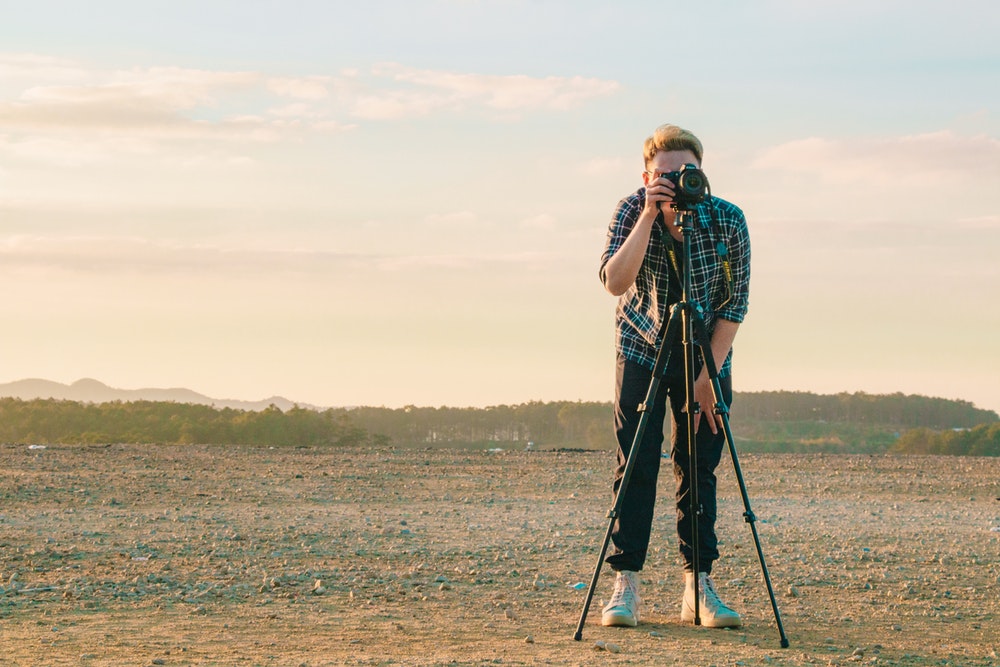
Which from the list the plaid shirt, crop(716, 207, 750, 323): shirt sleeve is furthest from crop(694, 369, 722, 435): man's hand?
crop(716, 207, 750, 323): shirt sleeve

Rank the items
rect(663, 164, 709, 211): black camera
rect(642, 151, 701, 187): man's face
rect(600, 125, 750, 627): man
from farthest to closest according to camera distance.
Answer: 1. rect(600, 125, 750, 627): man
2. rect(642, 151, 701, 187): man's face
3. rect(663, 164, 709, 211): black camera

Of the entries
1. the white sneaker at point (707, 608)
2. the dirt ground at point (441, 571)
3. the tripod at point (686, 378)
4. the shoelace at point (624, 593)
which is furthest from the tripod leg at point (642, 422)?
the white sneaker at point (707, 608)

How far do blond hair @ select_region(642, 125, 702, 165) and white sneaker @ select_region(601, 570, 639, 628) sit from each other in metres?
2.01

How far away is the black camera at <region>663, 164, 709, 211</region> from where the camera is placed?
500cm

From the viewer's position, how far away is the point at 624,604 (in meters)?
5.36

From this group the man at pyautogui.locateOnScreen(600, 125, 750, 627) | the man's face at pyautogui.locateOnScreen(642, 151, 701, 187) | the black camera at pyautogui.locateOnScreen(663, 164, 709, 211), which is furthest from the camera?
the man at pyautogui.locateOnScreen(600, 125, 750, 627)

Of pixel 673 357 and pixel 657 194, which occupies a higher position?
pixel 657 194

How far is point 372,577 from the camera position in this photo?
6617mm

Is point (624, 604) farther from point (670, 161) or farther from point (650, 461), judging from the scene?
point (670, 161)

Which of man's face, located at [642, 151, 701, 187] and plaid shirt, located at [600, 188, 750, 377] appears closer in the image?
man's face, located at [642, 151, 701, 187]

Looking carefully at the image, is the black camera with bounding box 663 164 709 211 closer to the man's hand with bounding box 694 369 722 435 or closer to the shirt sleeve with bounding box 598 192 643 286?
the shirt sleeve with bounding box 598 192 643 286

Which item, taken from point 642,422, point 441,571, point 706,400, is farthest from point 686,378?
point 441,571

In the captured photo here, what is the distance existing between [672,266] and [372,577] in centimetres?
265

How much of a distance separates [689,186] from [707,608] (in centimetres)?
202
